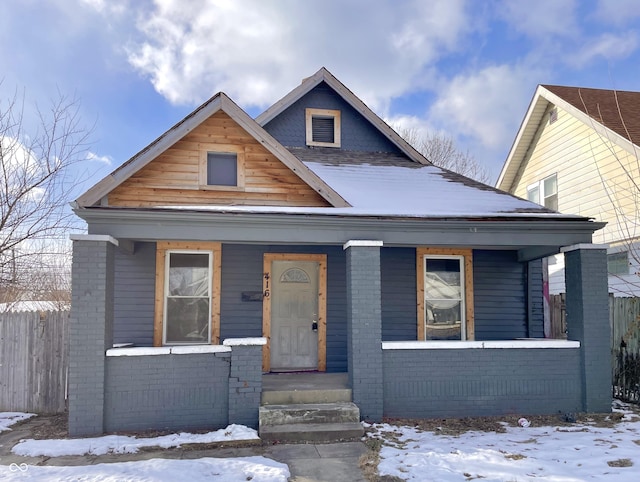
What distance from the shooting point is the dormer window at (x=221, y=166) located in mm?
8227

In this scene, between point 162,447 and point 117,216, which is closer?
Result: point 162,447

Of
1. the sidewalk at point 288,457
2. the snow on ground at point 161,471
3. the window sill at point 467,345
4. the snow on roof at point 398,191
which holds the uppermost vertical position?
the snow on roof at point 398,191

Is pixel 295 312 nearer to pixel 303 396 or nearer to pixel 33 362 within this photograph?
pixel 303 396

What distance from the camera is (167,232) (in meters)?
6.99

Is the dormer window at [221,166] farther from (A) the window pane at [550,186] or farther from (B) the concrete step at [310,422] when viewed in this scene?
(A) the window pane at [550,186]

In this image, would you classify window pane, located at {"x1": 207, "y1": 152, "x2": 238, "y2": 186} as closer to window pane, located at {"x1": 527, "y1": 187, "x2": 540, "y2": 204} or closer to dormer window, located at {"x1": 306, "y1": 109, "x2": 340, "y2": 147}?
dormer window, located at {"x1": 306, "y1": 109, "x2": 340, "y2": 147}

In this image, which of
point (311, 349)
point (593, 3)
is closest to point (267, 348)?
point (311, 349)

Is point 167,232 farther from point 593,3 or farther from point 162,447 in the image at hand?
point 593,3

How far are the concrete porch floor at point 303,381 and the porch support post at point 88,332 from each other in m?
2.29

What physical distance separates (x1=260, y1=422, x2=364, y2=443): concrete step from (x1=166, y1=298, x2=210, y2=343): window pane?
2.80 m

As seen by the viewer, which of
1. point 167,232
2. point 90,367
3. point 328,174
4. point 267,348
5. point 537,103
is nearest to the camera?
point 90,367

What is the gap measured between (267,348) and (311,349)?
825mm

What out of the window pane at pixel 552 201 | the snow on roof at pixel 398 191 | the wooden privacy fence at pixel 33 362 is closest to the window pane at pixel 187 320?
the wooden privacy fence at pixel 33 362

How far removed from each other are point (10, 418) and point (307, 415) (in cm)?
471
